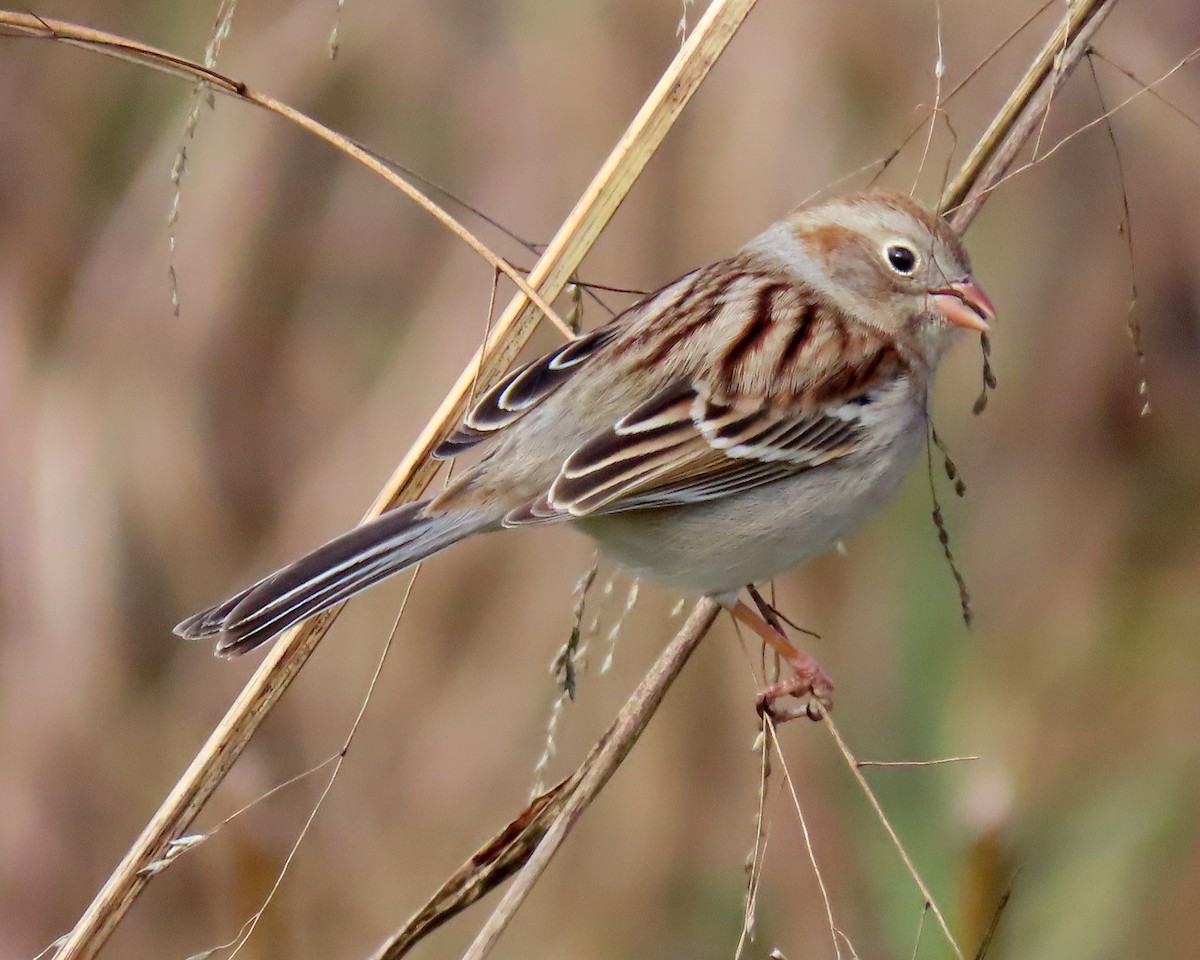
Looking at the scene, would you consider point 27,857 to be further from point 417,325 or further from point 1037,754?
point 1037,754

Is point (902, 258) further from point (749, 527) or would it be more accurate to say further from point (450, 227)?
point (450, 227)

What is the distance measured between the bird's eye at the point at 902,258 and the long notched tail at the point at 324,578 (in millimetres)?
902

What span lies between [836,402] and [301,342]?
1.61 metres

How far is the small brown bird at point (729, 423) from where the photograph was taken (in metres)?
2.30

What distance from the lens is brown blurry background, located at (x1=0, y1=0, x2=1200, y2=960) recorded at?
9.89ft

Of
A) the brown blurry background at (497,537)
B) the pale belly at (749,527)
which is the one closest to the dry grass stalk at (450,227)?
the pale belly at (749,527)

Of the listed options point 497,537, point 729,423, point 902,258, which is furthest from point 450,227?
point 497,537

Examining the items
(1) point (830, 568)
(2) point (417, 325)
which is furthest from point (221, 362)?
(1) point (830, 568)

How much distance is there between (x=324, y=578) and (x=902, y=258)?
3.74 ft

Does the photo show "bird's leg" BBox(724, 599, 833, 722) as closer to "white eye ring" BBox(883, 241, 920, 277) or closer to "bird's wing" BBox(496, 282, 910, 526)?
"bird's wing" BBox(496, 282, 910, 526)

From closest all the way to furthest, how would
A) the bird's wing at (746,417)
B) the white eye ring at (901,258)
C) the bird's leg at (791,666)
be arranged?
the bird's wing at (746,417) < the bird's leg at (791,666) < the white eye ring at (901,258)

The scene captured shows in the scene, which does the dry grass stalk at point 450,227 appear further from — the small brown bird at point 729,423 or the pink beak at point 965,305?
the pink beak at point 965,305

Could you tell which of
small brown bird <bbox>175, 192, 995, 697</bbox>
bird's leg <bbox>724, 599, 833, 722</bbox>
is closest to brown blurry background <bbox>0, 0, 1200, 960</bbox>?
bird's leg <bbox>724, 599, 833, 722</bbox>

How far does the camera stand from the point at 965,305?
2463 mm
